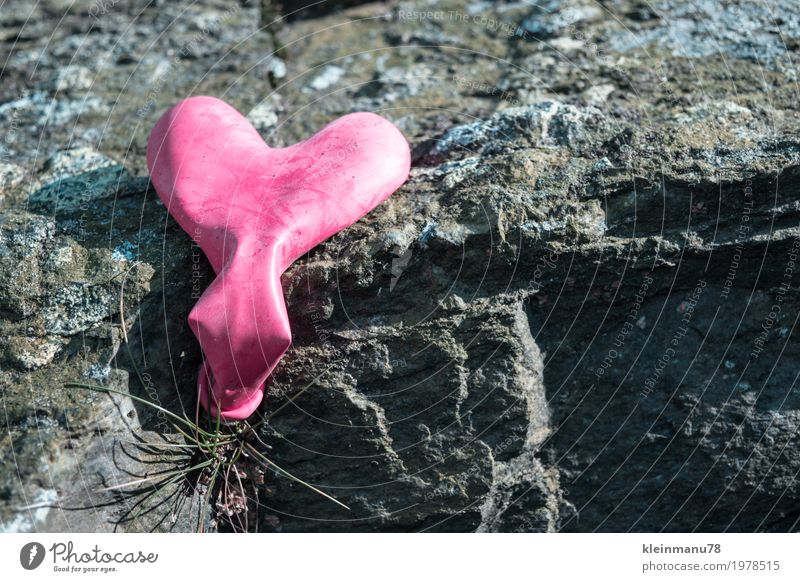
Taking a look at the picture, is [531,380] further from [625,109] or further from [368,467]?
[625,109]

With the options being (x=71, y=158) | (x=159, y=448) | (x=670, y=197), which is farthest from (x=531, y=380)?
(x=71, y=158)

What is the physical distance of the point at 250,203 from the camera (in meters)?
3.04

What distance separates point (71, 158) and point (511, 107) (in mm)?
1909
